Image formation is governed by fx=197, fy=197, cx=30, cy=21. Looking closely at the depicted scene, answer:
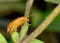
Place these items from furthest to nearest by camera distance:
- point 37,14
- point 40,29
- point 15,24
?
1. point 37,14
2. point 15,24
3. point 40,29

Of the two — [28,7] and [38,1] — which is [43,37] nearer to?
[38,1]

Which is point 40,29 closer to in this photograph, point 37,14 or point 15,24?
point 15,24

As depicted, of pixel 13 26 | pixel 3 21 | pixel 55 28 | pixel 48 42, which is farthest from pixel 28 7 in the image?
pixel 3 21

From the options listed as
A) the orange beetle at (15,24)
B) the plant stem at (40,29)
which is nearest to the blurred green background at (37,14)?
the orange beetle at (15,24)

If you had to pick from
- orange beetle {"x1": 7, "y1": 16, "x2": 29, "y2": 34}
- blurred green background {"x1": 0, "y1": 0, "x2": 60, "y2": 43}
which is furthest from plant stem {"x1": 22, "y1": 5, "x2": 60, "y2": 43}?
blurred green background {"x1": 0, "y1": 0, "x2": 60, "y2": 43}

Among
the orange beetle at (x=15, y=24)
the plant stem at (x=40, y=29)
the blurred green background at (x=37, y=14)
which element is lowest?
the plant stem at (x=40, y=29)

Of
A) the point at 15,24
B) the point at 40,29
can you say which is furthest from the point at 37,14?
the point at 40,29

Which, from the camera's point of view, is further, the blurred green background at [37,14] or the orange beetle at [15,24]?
the blurred green background at [37,14]

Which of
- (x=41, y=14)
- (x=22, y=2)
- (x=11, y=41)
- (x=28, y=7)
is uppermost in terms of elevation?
(x=22, y=2)

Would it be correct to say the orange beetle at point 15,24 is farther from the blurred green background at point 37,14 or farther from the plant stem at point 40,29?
the blurred green background at point 37,14

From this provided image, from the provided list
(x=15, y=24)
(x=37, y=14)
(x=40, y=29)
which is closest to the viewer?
(x=40, y=29)

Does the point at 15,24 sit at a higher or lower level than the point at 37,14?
lower
